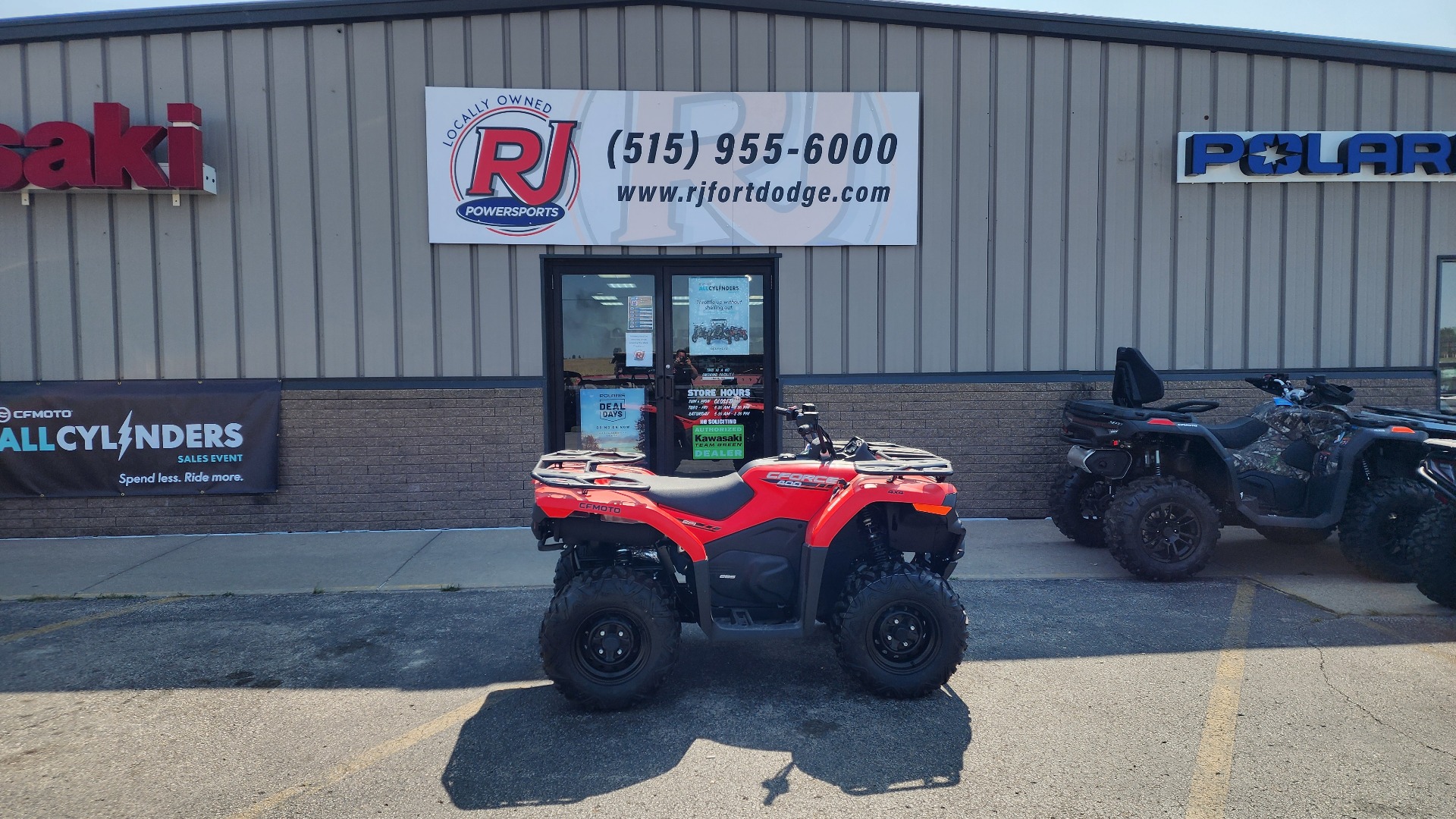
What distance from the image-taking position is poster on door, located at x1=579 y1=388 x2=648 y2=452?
8875 millimetres

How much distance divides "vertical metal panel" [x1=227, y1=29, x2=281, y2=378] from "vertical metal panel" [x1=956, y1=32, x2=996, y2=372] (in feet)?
22.4

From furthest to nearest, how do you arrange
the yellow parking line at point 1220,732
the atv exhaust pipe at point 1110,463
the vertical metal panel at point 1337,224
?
the vertical metal panel at point 1337,224, the atv exhaust pipe at point 1110,463, the yellow parking line at point 1220,732

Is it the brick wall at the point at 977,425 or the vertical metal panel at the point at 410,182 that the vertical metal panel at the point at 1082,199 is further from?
the vertical metal panel at the point at 410,182

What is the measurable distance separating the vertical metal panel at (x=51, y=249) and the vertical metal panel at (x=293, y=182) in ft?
5.97

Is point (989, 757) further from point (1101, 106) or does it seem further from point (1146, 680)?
point (1101, 106)

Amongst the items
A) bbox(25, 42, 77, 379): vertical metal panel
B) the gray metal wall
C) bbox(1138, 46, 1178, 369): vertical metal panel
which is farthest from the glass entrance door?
bbox(25, 42, 77, 379): vertical metal panel

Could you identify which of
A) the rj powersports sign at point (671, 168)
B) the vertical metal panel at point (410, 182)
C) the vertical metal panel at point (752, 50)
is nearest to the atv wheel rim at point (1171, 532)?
the rj powersports sign at point (671, 168)

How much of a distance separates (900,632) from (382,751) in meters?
2.53

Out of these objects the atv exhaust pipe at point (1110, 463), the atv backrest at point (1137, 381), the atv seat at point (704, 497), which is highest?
the atv backrest at point (1137, 381)

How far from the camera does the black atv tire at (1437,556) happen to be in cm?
581

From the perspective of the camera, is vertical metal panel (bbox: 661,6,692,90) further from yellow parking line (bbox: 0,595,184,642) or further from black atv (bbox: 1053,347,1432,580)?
yellow parking line (bbox: 0,595,184,642)

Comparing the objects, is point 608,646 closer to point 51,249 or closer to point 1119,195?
point 1119,195

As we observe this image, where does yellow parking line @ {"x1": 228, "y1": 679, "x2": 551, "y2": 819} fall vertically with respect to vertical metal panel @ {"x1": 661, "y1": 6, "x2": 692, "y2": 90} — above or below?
below

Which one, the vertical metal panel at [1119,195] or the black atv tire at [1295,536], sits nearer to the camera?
the black atv tire at [1295,536]
